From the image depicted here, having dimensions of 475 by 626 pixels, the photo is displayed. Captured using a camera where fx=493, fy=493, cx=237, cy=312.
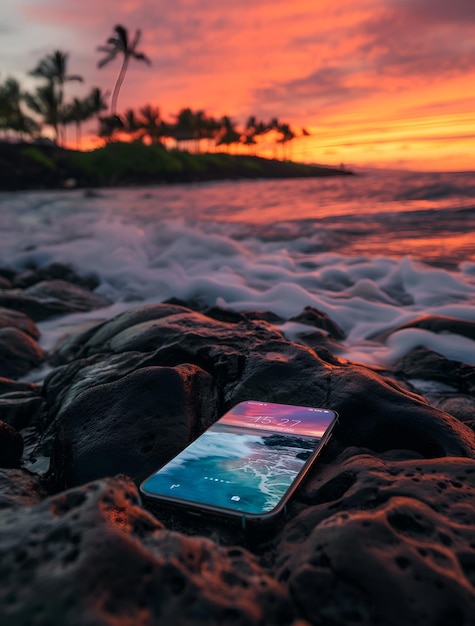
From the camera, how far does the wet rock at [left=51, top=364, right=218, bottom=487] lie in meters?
2.26

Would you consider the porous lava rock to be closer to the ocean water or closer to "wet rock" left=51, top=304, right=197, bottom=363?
"wet rock" left=51, top=304, right=197, bottom=363

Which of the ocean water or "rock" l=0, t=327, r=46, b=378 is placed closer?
"rock" l=0, t=327, r=46, b=378

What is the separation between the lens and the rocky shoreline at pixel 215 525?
1.20 m

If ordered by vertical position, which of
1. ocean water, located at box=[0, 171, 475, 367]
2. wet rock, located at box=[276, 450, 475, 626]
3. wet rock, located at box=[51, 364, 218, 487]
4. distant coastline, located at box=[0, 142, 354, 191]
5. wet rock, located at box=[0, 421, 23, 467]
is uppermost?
distant coastline, located at box=[0, 142, 354, 191]

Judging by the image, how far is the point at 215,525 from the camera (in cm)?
178

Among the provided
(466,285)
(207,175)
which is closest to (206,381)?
(466,285)

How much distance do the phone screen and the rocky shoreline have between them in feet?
0.34

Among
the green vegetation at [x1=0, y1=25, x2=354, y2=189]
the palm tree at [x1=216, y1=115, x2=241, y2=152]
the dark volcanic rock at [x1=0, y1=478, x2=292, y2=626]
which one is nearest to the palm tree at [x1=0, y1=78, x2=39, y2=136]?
Answer: the green vegetation at [x1=0, y1=25, x2=354, y2=189]

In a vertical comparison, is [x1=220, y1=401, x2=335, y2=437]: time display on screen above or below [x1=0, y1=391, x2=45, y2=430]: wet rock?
above

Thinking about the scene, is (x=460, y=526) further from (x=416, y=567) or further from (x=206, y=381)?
(x=206, y=381)

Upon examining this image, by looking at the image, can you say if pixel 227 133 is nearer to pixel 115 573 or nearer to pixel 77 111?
pixel 77 111

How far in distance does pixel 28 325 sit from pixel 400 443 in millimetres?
4850

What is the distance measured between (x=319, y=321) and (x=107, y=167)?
183 feet

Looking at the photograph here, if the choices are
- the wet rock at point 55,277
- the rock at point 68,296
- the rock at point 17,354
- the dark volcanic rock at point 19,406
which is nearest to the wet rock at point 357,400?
the dark volcanic rock at point 19,406
